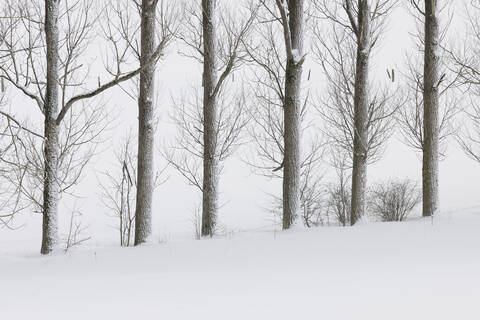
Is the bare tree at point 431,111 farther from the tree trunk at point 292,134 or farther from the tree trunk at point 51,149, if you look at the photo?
the tree trunk at point 51,149

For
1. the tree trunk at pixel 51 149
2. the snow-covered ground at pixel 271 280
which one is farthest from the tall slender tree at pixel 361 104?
the tree trunk at pixel 51 149

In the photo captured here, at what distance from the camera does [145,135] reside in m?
8.79

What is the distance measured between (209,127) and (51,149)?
3430 mm

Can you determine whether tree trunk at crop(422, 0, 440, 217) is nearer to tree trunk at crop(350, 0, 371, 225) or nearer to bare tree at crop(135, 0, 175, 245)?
tree trunk at crop(350, 0, 371, 225)

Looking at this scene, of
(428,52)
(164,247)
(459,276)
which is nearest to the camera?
(459,276)

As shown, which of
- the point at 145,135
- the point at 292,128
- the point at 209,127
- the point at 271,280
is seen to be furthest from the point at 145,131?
the point at 271,280

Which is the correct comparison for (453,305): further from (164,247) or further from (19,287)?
(164,247)

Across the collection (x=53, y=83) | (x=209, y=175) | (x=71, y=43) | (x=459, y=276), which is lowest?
(x=459, y=276)

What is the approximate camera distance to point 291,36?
8961 mm

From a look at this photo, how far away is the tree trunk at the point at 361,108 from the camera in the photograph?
10.5 m

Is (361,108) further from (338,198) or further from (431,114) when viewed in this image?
(338,198)

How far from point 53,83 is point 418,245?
719 centimetres

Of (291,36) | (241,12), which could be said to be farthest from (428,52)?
(241,12)

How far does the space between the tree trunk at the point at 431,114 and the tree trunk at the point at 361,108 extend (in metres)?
1.37
